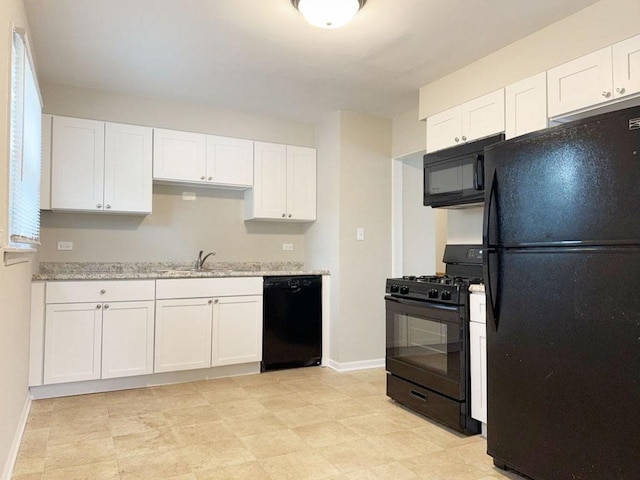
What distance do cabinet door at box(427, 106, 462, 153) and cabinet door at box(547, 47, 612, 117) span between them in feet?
2.33

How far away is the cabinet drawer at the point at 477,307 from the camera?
255cm

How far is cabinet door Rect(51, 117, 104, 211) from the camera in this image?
3.51 m

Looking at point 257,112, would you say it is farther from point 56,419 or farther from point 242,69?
point 56,419

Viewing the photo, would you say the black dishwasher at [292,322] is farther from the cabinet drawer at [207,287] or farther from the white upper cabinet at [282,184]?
the white upper cabinet at [282,184]

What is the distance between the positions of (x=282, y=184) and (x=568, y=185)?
293 cm

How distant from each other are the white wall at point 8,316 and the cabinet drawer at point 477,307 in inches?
92.3

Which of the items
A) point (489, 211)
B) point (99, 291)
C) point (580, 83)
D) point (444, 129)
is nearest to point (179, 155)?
point (99, 291)

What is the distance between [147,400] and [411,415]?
6.17 ft

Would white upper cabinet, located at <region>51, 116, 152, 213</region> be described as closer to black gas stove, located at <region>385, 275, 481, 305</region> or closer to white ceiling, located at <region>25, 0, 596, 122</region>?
white ceiling, located at <region>25, 0, 596, 122</region>

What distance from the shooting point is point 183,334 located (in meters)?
3.66

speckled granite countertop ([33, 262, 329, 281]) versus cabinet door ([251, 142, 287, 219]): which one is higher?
cabinet door ([251, 142, 287, 219])

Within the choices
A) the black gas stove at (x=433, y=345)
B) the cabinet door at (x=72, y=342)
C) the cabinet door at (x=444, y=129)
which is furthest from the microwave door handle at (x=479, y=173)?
the cabinet door at (x=72, y=342)

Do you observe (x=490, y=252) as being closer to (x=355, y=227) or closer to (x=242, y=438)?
(x=242, y=438)

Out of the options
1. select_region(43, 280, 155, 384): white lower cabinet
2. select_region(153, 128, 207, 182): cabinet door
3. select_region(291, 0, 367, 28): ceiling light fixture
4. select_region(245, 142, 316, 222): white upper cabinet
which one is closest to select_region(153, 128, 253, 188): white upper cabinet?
select_region(153, 128, 207, 182): cabinet door
